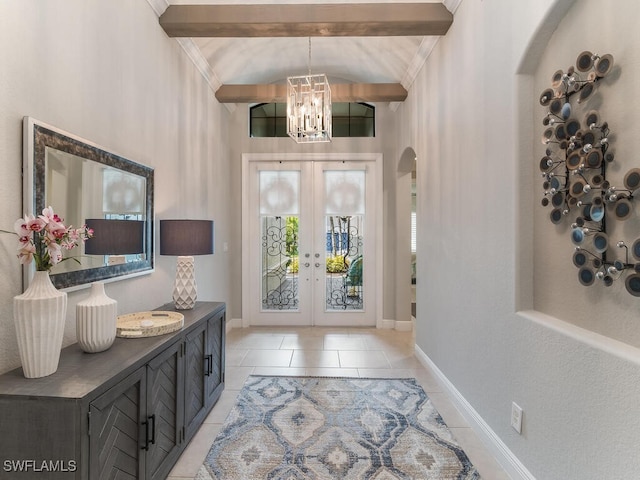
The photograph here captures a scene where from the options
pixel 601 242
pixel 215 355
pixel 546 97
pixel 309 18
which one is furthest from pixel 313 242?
pixel 601 242

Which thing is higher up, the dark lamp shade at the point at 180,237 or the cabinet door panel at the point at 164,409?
the dark lamp shade at the point at 180,237

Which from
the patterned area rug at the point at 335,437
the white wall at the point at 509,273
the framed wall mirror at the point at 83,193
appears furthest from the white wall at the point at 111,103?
the white wall at the point at 509,273

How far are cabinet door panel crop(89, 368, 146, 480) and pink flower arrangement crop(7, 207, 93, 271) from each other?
0.61 meters

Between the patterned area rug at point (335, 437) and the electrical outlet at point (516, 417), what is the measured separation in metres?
0.38

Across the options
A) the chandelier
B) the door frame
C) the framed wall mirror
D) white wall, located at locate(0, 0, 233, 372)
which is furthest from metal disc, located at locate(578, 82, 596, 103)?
the door frame

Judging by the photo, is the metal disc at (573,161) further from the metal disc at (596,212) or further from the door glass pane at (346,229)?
the door glass pane at (346,229)

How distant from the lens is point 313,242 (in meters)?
4.96

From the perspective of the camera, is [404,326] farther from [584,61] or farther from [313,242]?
[584,61]

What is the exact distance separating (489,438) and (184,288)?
2358 mm

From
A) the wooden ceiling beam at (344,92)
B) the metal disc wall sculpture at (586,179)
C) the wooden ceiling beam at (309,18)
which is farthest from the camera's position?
the wooden ceiling beam at (344,92)

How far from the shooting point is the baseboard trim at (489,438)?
1801 millimetres

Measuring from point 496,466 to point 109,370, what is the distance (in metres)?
2.20

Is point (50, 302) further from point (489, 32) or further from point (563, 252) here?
point (489, 32)

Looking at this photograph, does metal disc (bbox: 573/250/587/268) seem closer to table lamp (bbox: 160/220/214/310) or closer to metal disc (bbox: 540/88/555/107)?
metal disc (bbox: 540/88/555/107)
